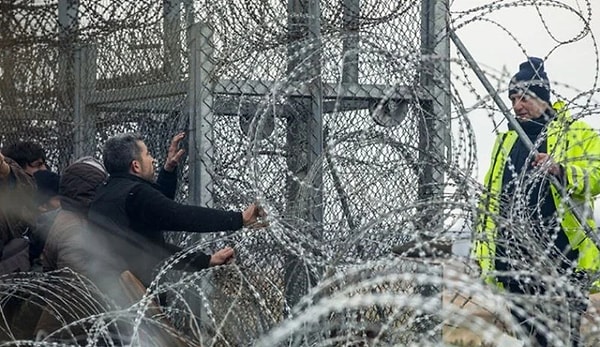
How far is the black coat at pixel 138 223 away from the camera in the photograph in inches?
224

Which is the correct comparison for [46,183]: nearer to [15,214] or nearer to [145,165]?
[15,214]

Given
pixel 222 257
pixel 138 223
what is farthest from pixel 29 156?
pixel 222 257

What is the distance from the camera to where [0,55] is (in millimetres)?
8234

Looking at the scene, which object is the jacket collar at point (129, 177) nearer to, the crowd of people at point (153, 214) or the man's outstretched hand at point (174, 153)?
the crowd of people at point (153, 214)

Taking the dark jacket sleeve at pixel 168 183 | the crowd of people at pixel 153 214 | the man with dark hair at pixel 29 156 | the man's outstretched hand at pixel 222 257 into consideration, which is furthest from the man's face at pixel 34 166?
the man's outstretched hand at pixel 222 257

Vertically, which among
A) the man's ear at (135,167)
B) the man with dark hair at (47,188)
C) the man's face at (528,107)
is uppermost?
the man's face at (528,107)

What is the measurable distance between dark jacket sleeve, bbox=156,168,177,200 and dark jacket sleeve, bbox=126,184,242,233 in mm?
415

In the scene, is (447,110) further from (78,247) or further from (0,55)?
(0,55)

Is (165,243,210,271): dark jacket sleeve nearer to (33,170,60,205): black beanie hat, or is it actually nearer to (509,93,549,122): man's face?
(33,170,60,205): black beanie hat

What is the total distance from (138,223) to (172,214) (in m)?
0.29

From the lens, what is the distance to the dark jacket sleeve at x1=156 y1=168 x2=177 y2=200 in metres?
6.39

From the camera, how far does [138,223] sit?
19.6 feet

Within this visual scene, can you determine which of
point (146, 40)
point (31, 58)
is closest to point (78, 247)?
point (146, 40)

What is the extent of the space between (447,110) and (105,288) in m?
2.10
